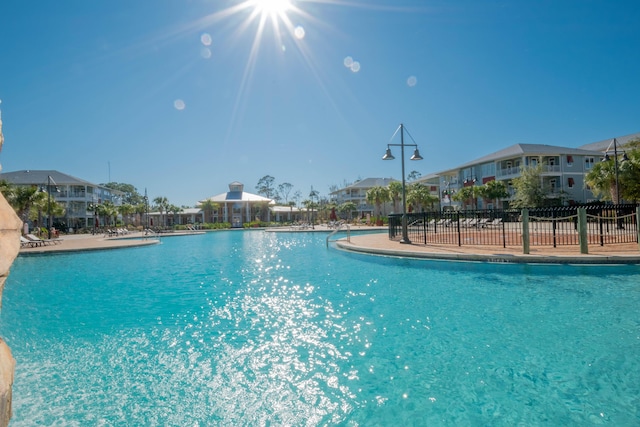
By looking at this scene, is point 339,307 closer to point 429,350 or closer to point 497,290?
point 429,350

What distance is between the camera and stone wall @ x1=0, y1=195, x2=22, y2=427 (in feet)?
5.64

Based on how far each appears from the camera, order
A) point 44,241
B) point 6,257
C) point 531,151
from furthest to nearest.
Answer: point 531,151 < point 44,241 < point 6,257

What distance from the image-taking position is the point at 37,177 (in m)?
55.1

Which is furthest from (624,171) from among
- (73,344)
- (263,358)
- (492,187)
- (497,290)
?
(73,344)

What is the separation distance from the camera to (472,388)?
4.13 metres

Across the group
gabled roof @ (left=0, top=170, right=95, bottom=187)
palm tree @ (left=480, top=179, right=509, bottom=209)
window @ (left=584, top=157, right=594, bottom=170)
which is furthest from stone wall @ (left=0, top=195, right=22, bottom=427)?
gabled roof @ (left=0, top=170, right=95, bottom=187)

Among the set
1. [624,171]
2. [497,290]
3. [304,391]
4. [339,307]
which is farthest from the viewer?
[624,171]

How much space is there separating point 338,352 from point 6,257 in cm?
437

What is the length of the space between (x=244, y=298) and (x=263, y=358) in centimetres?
393

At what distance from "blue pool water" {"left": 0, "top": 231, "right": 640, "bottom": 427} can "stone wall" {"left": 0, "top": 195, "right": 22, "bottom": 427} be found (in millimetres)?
2313

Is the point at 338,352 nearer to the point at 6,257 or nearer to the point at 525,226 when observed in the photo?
the point at 6,257

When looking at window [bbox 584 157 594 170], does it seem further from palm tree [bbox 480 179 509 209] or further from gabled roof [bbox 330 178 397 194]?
gabled roof [bbox 330 178 397 194]

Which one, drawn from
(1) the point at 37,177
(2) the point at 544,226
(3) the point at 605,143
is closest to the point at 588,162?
(3) the point at 605,143

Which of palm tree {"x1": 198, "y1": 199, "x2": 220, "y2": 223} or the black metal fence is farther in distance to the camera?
palm tree {"x1": 198, "y1": 199, "x2": 220, "y2": 223}
